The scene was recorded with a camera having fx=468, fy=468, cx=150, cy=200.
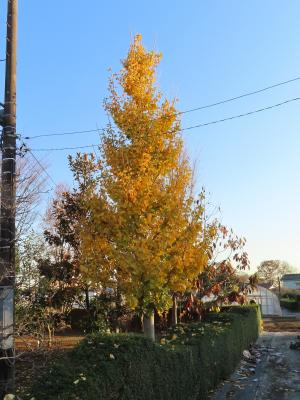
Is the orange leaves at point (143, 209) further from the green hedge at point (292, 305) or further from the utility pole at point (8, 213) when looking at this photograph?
the green hedge at point (292, 305)

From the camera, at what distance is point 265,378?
11.2m

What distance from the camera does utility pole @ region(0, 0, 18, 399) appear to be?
7125 millimetres

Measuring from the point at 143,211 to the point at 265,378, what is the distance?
198 inches

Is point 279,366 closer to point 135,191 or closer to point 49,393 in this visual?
point 135,191

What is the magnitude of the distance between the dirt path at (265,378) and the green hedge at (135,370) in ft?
1.96

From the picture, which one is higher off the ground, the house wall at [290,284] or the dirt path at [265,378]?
the house wall at [290,284]

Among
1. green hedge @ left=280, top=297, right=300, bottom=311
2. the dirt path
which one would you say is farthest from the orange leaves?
green hedge @ left=280, top=297, right=300, bottom=311

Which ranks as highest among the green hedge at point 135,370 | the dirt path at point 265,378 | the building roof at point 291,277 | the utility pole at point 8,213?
the building roof at point 291,277

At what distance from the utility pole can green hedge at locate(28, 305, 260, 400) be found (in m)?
1.96

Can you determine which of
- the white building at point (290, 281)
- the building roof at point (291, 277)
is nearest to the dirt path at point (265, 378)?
Answer: the white building at point (290, 281)

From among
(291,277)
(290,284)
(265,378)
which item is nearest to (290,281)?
(290,284)

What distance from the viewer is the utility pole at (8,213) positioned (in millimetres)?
7125

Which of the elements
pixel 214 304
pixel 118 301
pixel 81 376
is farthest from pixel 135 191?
pixel 214 304

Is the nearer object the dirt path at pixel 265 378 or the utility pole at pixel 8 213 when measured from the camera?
the utility pole at pixel 8 213
